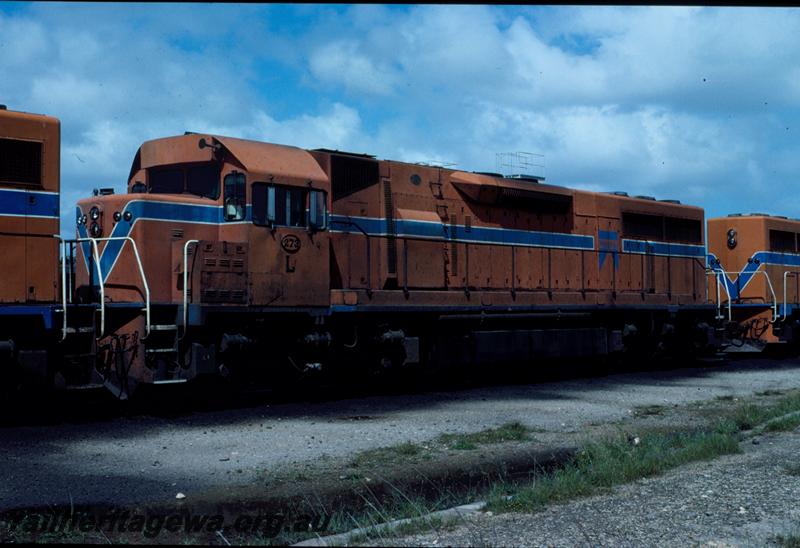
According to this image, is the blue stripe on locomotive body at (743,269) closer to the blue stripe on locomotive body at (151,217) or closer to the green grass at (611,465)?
the green grass at (611,465)

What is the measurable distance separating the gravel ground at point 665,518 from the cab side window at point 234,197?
24.1ft

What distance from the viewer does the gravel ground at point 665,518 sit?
5.52 meters

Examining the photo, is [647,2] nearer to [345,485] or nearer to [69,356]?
[345,485]

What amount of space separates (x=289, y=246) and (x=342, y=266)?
147cm

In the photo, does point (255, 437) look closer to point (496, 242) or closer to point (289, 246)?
point (289, 246)

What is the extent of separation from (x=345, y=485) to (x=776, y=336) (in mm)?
19241

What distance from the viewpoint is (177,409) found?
39.3ft

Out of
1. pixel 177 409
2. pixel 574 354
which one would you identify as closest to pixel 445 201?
pixel 574 354

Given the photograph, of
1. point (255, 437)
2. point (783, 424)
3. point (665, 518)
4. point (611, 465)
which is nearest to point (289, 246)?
point (255, 437)

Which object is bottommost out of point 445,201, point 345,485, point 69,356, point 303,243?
point 345,485

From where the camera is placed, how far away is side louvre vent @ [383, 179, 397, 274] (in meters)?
14.9

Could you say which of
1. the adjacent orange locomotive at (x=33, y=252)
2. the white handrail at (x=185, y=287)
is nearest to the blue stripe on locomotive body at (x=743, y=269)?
the white handrail at (x=185, y=287)

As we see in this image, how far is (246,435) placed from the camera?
388 inches

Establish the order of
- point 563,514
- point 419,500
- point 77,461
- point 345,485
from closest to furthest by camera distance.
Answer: point 563,514
point 419,500
point 345,485
point 77,461
